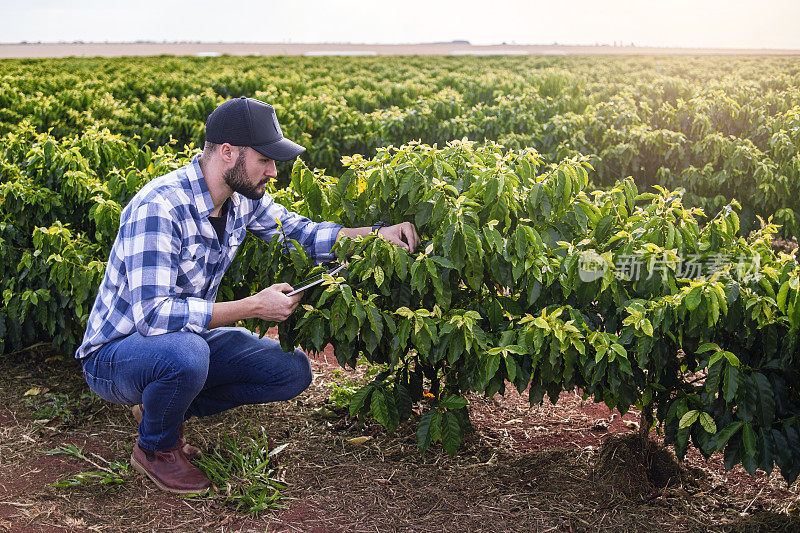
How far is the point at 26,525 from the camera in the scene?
285 cm

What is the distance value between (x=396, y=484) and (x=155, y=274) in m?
1.34

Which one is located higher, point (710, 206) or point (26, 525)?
point (710, 206)

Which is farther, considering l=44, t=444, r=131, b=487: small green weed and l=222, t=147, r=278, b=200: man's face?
l=44, t=444, r=131, b=487: small green weed

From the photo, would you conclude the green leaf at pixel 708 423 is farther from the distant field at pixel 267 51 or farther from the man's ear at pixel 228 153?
the distant field at pixel 267 51

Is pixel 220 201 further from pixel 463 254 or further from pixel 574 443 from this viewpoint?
pixel 574 443

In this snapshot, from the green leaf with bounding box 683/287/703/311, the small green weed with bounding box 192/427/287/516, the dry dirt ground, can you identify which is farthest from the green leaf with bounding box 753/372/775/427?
the small green weed with bounding box 192/427/287/516

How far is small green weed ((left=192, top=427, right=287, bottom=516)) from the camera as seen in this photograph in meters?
2.96

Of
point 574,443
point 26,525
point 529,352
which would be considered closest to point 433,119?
point 574,443

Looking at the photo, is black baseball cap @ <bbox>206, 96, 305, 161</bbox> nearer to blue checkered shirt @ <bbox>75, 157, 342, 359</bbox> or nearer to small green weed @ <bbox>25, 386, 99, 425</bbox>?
blue checkered shirt @ <bbox>75, 157, 342, 359</bbox>

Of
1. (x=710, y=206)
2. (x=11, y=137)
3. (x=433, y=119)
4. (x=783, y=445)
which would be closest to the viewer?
(x=783, y=445)

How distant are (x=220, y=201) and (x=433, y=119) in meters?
4.49

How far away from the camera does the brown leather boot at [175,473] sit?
3018 millimetres

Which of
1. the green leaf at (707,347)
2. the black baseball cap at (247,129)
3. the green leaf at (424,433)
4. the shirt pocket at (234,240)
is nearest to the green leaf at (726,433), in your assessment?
the green leaf at (707,347)

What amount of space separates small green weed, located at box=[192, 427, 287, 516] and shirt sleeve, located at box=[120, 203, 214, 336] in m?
0.68
